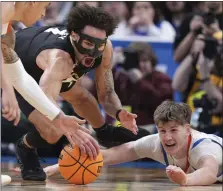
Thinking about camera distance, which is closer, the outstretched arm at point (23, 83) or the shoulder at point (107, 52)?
the outstretched arm at point (23, 83)

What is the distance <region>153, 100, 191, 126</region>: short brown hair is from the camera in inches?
237

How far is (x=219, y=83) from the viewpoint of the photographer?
915 centimetres

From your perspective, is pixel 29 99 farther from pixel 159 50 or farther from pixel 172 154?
pixel 159 50

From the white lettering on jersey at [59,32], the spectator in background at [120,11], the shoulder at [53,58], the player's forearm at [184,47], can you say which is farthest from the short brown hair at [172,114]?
the spectator in background at [120,11]

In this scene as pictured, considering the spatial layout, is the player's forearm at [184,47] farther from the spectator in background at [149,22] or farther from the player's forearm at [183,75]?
the spectator in background at [149,22]

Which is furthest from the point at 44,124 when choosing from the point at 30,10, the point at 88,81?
the point at 88,81

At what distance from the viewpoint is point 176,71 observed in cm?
931

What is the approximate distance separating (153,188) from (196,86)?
3.66 metres

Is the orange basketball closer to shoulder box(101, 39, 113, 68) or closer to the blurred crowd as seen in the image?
shoulder box(101, 39, 113, 68)

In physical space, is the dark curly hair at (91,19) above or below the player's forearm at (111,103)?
above

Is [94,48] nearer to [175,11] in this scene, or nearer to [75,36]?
[75,36]

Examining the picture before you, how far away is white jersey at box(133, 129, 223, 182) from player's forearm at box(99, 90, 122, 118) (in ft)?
1.16

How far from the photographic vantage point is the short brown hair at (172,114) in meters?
6.02

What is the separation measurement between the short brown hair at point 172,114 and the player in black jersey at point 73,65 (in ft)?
0.80
